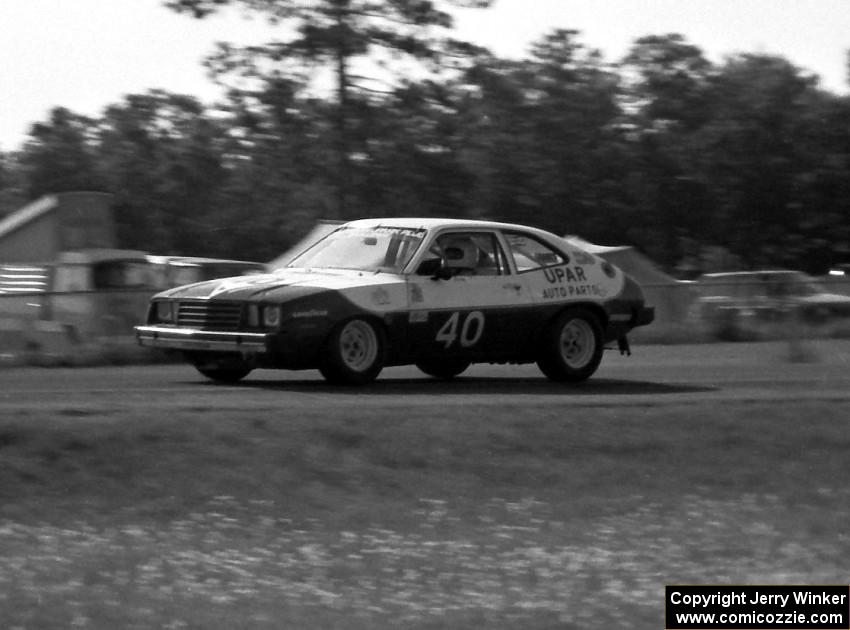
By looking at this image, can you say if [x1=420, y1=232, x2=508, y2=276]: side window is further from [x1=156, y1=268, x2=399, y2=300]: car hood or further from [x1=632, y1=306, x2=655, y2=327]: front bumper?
[x1=632, y1=306, x2=655, y2=327]: front bumper

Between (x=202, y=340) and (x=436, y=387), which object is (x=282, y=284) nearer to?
(x=202, y=340)

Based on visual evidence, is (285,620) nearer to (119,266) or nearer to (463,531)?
(463,531)

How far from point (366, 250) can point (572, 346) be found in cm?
210

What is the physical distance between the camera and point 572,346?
15.4m

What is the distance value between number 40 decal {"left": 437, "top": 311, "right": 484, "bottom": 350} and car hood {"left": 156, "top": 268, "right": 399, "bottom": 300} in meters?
0.63

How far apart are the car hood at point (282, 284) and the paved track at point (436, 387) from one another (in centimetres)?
76

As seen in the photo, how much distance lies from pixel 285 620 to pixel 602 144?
73.7 m

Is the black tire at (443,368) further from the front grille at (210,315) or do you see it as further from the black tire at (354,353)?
the front grille at (210,315)

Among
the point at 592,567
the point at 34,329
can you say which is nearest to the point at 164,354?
the point at 34,329

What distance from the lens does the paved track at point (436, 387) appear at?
12.6m

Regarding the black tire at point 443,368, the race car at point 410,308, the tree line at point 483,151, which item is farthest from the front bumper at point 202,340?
the tree line at point 483,151

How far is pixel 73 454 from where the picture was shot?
10203 millimetres

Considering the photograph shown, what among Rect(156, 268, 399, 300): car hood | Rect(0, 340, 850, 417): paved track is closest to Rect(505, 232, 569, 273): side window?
Rect(0, 340, 850, 417): paved track

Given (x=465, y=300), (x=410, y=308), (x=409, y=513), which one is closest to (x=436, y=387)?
(x=465, y=300)
